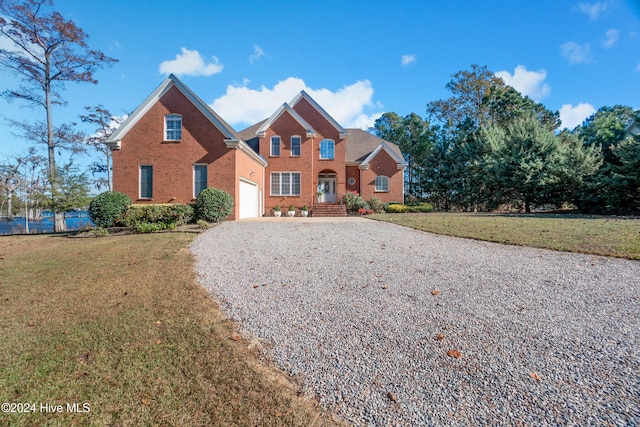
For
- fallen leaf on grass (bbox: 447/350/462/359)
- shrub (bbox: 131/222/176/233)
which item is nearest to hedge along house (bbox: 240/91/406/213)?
shrub (bbox: 131/222/176/233)

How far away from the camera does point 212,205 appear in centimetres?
1388

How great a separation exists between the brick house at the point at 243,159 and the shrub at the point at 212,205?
4.41ft

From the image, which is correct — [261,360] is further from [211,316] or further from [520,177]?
[520,177]

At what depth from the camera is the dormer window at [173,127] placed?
16.1m

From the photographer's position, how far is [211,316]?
4.03 meters

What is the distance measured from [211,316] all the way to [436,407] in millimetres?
2921

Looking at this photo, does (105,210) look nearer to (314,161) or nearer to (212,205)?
(212,205)

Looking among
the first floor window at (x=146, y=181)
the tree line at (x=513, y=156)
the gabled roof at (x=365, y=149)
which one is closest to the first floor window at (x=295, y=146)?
the gabled roof at (x=365, y=149)

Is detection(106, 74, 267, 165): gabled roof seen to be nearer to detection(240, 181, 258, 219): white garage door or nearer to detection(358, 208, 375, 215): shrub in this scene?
detection(240, 181, 258, 219): white garage door

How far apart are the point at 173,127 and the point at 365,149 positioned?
15681 millimetres

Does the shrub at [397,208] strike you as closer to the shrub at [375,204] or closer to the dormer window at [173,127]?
the shrub at [375,204]

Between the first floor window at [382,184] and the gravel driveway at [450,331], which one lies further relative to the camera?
the first floor window at [382,184]

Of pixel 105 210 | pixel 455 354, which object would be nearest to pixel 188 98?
pixel 105 210

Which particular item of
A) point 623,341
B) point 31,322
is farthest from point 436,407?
point 31,322
